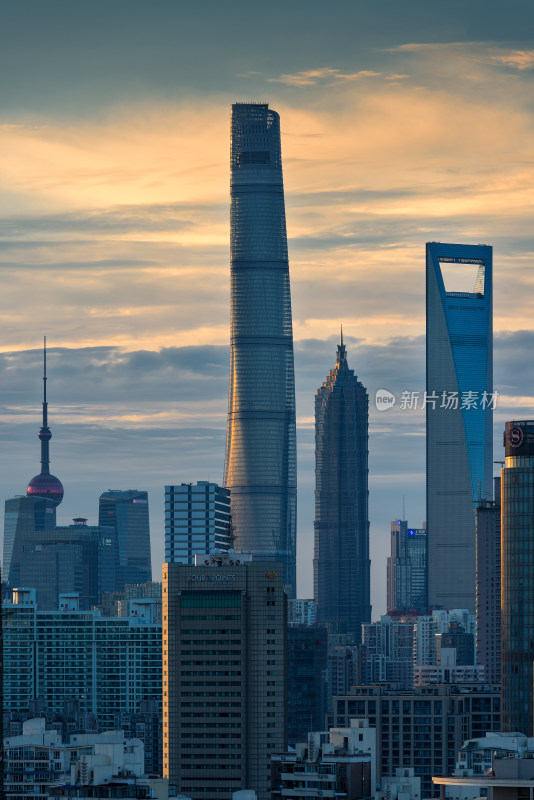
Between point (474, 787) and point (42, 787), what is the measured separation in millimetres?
41977

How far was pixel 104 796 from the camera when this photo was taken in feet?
566

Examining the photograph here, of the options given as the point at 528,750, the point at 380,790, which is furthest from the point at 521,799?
the point at 380,790

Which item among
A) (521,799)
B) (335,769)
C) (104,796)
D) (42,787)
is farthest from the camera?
(42,787)

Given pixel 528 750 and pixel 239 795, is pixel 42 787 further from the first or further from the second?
pixel 528 750

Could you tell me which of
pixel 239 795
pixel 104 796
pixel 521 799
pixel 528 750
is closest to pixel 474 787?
pixel 528 750

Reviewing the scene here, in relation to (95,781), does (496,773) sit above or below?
above

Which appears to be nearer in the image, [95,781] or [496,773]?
[496,773]

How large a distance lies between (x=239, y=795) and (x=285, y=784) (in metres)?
4.08

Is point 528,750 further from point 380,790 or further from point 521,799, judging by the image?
point 521,799

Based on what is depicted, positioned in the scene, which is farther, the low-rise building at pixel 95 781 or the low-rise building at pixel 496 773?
the low-rise building at pixel 95 781

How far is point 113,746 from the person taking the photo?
190875 mm

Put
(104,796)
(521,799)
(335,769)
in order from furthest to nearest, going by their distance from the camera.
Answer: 1. (335,769)
2. (104,796)
3. (521,799)

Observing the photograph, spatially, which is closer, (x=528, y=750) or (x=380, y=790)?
(x=528, y=750)

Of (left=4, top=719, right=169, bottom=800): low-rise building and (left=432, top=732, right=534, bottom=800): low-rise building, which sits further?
(left=4, top=719, right=169, bottom=800): low-rise building
